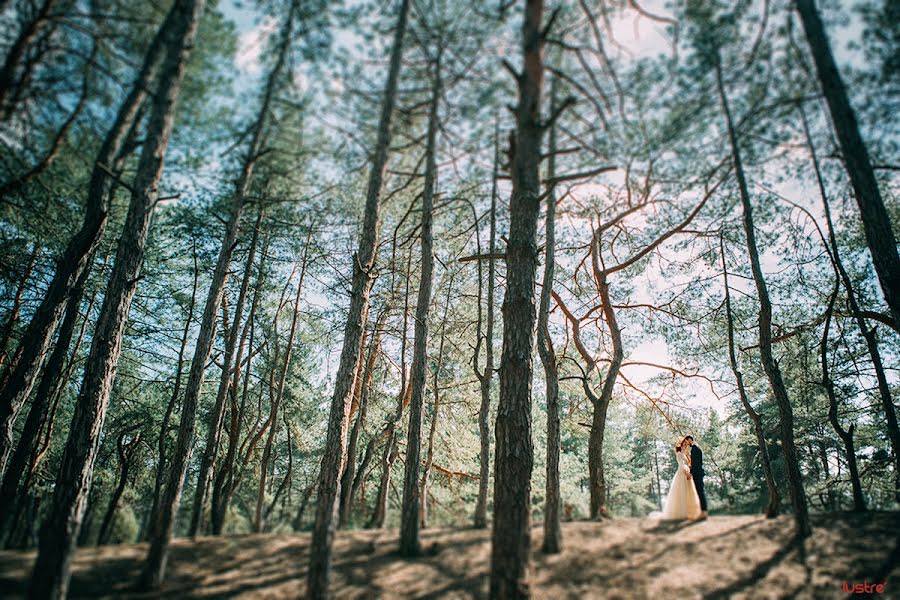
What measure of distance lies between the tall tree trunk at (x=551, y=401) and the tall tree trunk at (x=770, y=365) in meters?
3.69

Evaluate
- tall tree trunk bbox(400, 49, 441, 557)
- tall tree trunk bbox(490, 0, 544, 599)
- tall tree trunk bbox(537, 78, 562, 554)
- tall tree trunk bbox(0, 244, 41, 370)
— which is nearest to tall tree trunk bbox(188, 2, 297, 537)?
tall tree trunk bbox(400, 49, 441, 557)

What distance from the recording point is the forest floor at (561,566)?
16.0ft

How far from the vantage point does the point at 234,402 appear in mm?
12562

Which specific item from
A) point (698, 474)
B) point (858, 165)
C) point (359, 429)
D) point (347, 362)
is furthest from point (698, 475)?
point (359, 429)

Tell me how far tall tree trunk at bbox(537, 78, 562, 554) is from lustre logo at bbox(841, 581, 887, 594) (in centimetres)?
344

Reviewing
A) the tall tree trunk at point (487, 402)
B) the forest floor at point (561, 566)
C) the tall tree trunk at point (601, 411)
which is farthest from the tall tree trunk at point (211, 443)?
the tall tree trunk at point (601, 411)

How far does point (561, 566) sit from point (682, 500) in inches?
163

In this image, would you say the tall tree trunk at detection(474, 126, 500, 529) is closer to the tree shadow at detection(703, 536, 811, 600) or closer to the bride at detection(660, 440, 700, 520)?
the bride at detection(660, 440, 700, 520)

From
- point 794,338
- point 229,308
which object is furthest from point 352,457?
point 794,338

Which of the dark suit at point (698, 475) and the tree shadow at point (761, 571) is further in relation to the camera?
the dark suit at point (698, 475)

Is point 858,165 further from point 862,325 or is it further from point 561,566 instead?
point 561,566

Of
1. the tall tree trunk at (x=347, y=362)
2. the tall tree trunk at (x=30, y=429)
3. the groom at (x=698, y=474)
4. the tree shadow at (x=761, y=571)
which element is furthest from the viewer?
the groom at (x=698, y=474)

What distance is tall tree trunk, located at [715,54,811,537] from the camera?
22.0 feet

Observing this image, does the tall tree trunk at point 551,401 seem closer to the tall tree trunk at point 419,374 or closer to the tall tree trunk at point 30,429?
the tall tree trunk at point 419,374
